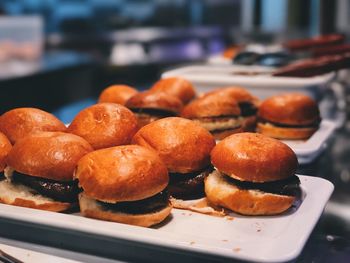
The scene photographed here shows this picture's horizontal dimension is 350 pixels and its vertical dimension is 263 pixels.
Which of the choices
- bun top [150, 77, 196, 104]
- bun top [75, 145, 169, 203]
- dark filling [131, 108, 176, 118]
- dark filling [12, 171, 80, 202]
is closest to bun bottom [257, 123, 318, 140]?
bun top [150, 77, 196, 104]

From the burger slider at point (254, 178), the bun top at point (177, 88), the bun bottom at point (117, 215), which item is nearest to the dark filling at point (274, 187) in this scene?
the burger slider at point (254, 178)

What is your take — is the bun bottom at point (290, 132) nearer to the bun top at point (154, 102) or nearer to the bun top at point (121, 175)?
the bun top at point (154, 102)

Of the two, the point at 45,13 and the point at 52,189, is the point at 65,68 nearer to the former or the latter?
the point at 45,13

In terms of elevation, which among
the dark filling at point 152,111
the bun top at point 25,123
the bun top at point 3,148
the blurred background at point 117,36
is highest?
the bun top at point 25,123

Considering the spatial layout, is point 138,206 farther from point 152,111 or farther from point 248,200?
point 152,111

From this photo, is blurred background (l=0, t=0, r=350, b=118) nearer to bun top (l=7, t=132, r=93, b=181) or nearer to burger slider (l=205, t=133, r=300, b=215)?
burger slider (l=205, t=133, r=300, b=215)

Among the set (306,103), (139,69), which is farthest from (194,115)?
(139,69)

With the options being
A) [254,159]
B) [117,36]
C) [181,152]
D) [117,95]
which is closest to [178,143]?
[181,152]
